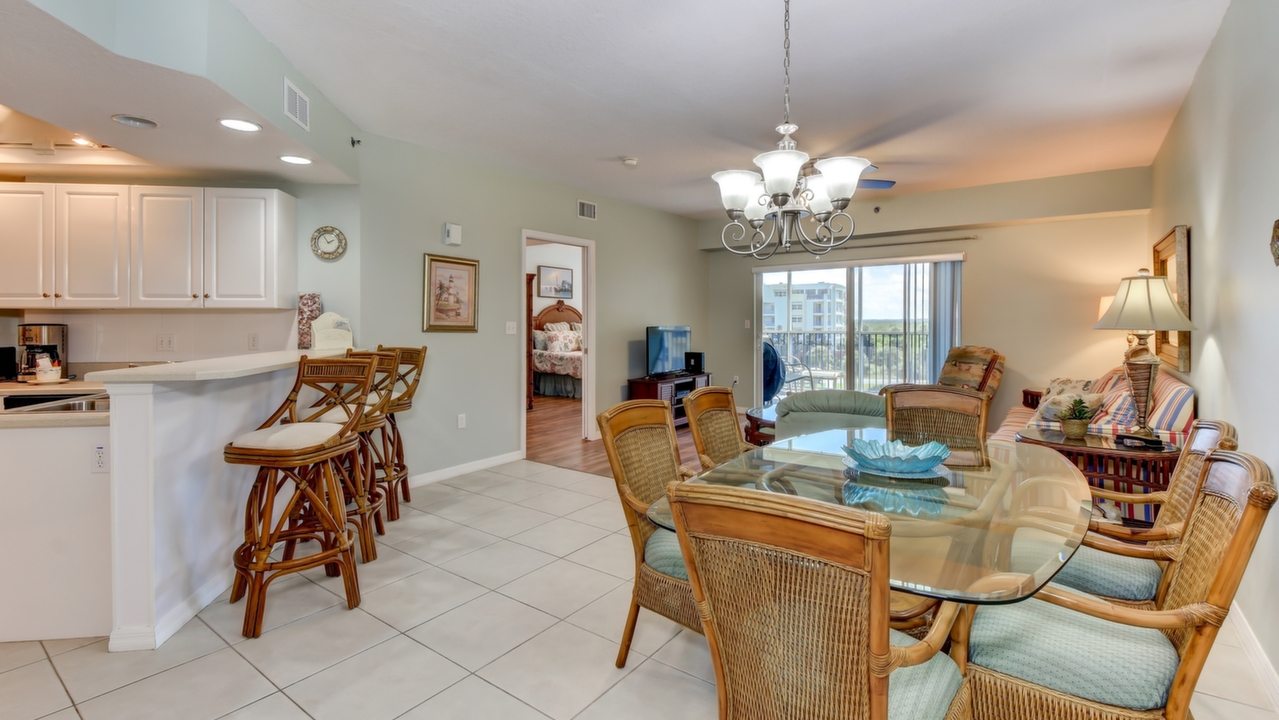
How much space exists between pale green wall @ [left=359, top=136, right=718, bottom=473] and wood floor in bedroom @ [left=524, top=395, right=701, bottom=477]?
0.41 m

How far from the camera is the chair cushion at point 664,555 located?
1.80m

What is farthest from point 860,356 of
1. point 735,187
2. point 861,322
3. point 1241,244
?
point 735,187

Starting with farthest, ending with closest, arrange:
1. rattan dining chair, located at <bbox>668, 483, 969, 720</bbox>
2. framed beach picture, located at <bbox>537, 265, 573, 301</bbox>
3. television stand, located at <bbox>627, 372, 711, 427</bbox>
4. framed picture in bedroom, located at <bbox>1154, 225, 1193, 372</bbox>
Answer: framed beach picture, located at <bbox>537, 265, 573, 301</bbox> → television stand, located at <bbox>627, 372, 711, 427</bbox> → framed picture in bedroom, located at <bbox>1154, 225, 1193, 372</bbox> → rattan dining chair, located at <bbox>668, 483, 969, 720</bbox>

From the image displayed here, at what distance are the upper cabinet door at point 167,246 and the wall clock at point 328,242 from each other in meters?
0.62

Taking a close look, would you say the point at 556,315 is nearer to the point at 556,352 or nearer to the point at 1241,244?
the point at 556,352

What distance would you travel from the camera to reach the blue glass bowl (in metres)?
1.91

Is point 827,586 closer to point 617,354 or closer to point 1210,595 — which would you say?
point 1210,595

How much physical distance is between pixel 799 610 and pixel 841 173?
85.7 inches

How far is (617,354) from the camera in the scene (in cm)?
617

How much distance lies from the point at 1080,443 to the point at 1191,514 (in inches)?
65.3

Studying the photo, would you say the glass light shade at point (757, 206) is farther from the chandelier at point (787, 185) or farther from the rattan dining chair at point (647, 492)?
the rattan dining chair at point (647, 492)

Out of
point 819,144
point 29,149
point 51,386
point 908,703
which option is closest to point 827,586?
point 908,703

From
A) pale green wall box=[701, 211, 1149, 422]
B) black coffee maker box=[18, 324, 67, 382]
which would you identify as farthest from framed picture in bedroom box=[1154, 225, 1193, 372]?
black coffee maker box=[18, 324, 67, 382]

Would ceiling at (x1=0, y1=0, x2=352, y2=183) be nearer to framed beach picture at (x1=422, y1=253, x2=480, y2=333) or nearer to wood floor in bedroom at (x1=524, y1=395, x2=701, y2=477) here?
framed beach picture at (x1=422, y1=253, x2=480, y2=333)
